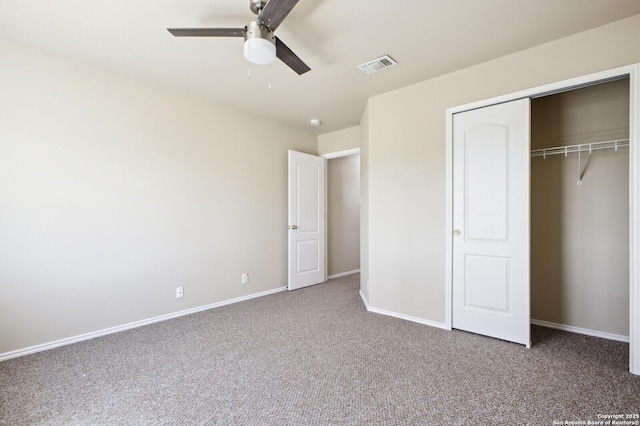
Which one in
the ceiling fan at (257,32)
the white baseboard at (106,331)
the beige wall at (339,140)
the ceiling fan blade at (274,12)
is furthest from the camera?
the beige wall at (339,140)

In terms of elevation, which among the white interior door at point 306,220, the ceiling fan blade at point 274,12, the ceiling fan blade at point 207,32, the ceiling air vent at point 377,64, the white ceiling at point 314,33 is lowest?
the white interior door at point 306,220

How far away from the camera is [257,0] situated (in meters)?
1.80

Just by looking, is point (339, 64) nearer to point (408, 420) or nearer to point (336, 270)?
point (408, 420)

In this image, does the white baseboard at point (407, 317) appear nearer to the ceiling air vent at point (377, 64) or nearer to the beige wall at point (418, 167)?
the beige wall at point (418, 167)

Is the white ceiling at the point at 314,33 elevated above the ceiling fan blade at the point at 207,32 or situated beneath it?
elevated above

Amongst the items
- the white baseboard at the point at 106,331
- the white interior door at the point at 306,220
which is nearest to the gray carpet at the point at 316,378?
the white baseboard at the point at 106,331

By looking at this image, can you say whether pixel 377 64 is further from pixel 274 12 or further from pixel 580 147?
pixel 580 147

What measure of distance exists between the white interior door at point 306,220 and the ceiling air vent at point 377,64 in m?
1.89

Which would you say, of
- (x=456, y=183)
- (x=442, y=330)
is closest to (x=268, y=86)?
(x=456, y=183)

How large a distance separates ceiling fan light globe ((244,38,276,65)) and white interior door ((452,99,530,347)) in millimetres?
1961

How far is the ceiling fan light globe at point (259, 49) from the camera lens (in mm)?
1744

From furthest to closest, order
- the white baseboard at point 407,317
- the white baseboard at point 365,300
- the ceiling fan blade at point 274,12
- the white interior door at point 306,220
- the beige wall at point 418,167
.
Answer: the white interior door at point 306,220 < the white baseboard at point 365,300 < the white baseboard at point 407,317 < the beige wall at point 418,167 < the ceiling fan blade at point 274,12

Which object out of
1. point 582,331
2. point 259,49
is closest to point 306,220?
point 259,49

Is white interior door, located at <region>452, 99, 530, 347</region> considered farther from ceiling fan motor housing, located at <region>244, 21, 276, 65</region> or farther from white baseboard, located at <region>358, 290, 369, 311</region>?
ceiling fan motor housing, located at <region>244, 21, 276, 65</region>
